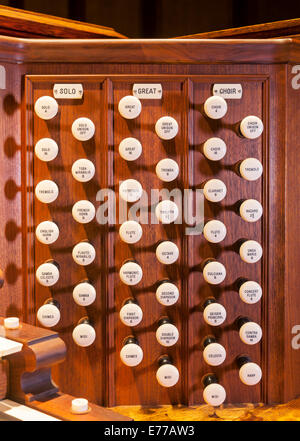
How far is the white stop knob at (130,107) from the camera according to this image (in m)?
1.33

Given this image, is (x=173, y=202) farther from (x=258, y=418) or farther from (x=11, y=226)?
(x=258, y=418)

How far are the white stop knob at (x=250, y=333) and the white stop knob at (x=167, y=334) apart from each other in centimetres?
18

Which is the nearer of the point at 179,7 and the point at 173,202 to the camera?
the point at 173,202

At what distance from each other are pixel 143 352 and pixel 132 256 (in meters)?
0.27

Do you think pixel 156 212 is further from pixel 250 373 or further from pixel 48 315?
pixel 250 373

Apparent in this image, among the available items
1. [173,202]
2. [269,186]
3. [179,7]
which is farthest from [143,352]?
[179,7]

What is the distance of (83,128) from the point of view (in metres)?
1.33

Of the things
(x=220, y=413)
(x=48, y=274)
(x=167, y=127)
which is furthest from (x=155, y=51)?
(x=220, y=413)

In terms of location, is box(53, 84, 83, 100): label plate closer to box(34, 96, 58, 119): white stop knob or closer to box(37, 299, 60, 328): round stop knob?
box(34, 96, 58, 119): white stop knob

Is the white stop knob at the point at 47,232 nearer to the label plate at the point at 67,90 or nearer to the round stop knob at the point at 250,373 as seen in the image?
the label plate at the point at 67,90

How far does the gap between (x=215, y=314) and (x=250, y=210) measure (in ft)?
0.97

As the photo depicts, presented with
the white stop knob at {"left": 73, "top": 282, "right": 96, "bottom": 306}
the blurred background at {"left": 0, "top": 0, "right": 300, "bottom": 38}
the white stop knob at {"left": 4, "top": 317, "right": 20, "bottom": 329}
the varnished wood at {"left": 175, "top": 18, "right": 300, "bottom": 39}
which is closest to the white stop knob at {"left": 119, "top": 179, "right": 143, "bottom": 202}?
the white stop knob at {"left": 73, "top": 282, "right": 96, "bottom": 306}

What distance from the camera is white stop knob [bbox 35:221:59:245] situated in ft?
4.42

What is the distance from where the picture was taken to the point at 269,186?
139cm
